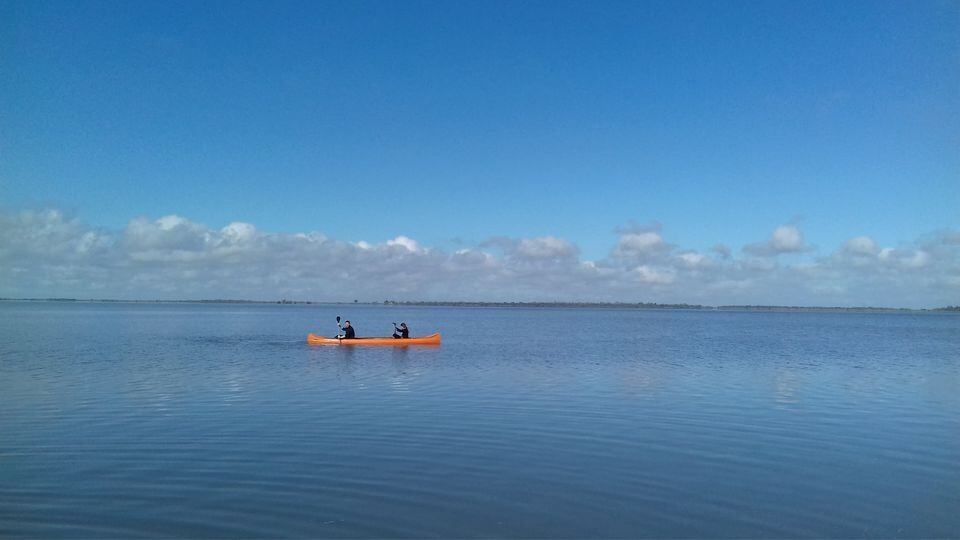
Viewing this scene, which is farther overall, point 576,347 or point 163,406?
point 576,347

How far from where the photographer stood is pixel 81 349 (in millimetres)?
34344

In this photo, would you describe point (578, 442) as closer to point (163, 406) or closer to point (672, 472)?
point (672, 472)

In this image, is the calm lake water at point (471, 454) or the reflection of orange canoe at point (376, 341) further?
the reflection of orange canoe at point (376, 341)

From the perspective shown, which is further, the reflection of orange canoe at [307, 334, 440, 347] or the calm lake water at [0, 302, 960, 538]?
the reflection of orange canoe at [307, 334, 440, 347]

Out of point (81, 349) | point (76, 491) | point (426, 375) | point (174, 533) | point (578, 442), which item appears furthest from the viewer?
point (81, 349)

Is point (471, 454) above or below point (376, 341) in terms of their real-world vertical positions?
below

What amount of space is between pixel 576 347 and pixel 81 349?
2968cm

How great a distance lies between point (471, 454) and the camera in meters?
12.5

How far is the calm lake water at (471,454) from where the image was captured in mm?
8828

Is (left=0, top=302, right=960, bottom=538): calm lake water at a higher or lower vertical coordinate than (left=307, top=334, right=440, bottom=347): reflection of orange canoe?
lower

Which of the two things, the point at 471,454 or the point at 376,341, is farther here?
the point at 376,341

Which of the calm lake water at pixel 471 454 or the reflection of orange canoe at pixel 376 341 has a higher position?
the reflection of orange canoe at pixel 376 341

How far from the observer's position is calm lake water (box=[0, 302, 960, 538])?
8.83 metres

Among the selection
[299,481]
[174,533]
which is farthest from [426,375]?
[174,533]
